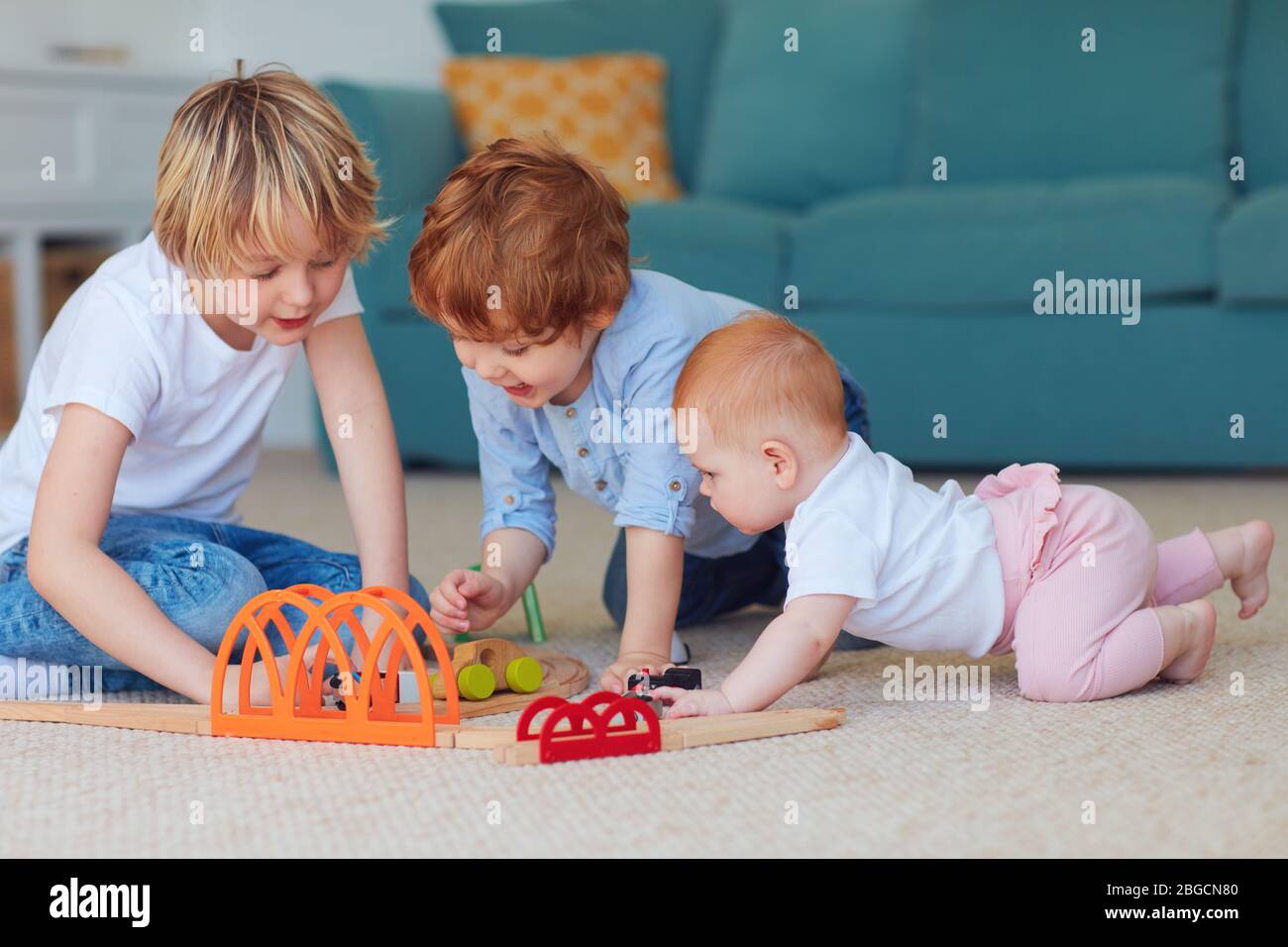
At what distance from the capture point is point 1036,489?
1206 mm

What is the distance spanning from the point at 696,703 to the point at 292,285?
45 cm

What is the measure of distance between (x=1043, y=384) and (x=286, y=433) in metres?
1.67

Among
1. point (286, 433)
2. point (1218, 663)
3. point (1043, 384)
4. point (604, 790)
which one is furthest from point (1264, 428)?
point (286, 433)

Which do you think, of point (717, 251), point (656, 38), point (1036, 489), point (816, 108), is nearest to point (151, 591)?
point (1036, 489)

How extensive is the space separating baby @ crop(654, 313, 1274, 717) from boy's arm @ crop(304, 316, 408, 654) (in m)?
0.30

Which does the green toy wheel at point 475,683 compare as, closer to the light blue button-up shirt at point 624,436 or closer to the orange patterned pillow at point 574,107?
the light blue button-up shirt at point 624,436

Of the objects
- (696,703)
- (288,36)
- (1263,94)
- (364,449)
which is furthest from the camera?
(288,36)

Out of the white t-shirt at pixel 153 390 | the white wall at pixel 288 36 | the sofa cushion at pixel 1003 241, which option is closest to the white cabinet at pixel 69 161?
the white wall at pixel 288 36

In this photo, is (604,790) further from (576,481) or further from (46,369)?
(46,369)

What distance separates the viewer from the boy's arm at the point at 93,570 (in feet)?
3.78

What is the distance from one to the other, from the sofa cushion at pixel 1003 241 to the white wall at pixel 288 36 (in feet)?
3.95

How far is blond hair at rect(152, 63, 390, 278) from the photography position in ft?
3.82

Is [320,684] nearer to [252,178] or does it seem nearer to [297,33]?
[252,178]

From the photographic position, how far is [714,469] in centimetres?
117
